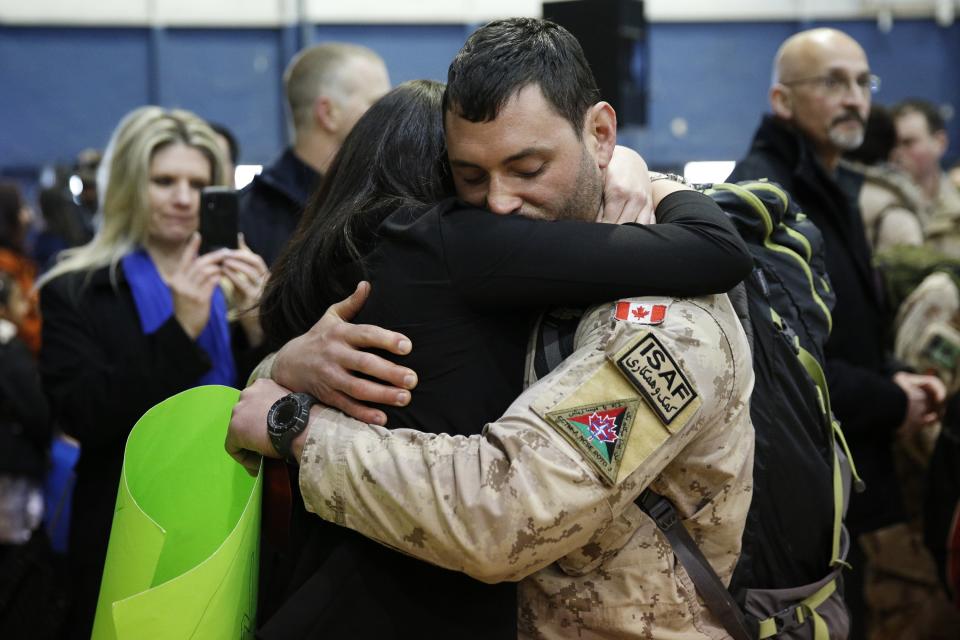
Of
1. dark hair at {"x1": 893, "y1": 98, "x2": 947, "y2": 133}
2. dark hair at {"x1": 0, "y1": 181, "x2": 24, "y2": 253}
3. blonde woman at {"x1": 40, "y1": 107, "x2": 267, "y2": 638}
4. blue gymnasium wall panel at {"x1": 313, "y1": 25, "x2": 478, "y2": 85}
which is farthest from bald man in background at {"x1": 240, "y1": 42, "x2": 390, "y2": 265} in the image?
blue gymnasium wall panel at {"x1": 313, "y1": 25, "x2": 478, "y2": 85}

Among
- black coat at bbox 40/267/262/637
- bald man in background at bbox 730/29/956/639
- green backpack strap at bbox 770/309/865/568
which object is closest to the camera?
green backpack strap at bbox 770/309/865/568

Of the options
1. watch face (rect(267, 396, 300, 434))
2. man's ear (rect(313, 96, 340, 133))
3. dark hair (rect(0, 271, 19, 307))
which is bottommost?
dark hair (rect(0, 271, 19, 307))

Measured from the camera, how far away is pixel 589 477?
1591 mm

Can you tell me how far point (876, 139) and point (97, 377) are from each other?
11.7 feet

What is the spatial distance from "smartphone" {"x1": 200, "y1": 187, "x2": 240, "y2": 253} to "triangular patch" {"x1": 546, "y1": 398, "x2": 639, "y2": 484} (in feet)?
6.26

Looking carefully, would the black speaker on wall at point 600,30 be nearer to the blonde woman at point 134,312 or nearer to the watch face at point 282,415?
the blonde woman at point 134,312

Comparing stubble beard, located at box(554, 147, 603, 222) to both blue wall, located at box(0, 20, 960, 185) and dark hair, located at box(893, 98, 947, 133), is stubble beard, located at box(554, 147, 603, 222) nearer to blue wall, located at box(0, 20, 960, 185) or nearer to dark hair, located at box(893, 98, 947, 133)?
dark hair, located at box(893, 98, 947, 133)

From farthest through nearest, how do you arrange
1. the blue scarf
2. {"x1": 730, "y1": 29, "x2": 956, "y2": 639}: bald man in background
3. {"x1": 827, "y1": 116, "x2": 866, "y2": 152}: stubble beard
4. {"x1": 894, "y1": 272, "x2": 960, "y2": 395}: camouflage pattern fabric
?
{"x1": 827, "y1": 116, "x2": 866, "y2": 152}: stubble beard
{"x1": 894, "y1": 272, "x2": 960, "y2": 395}: camouflage pattern fabric
{"x1": 730, "y1": 29, "x2": 956, "y2": 639}: bald man in background
the blue scarf

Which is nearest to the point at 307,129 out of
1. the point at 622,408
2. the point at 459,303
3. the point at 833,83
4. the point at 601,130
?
the point at 833,83

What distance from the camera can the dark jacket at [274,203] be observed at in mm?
3672

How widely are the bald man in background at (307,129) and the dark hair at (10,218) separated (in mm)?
2259

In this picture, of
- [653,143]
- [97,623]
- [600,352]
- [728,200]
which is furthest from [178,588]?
[653,143]

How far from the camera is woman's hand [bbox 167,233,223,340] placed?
125 inches

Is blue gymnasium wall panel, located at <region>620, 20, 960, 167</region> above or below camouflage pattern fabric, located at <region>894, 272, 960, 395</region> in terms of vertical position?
above
